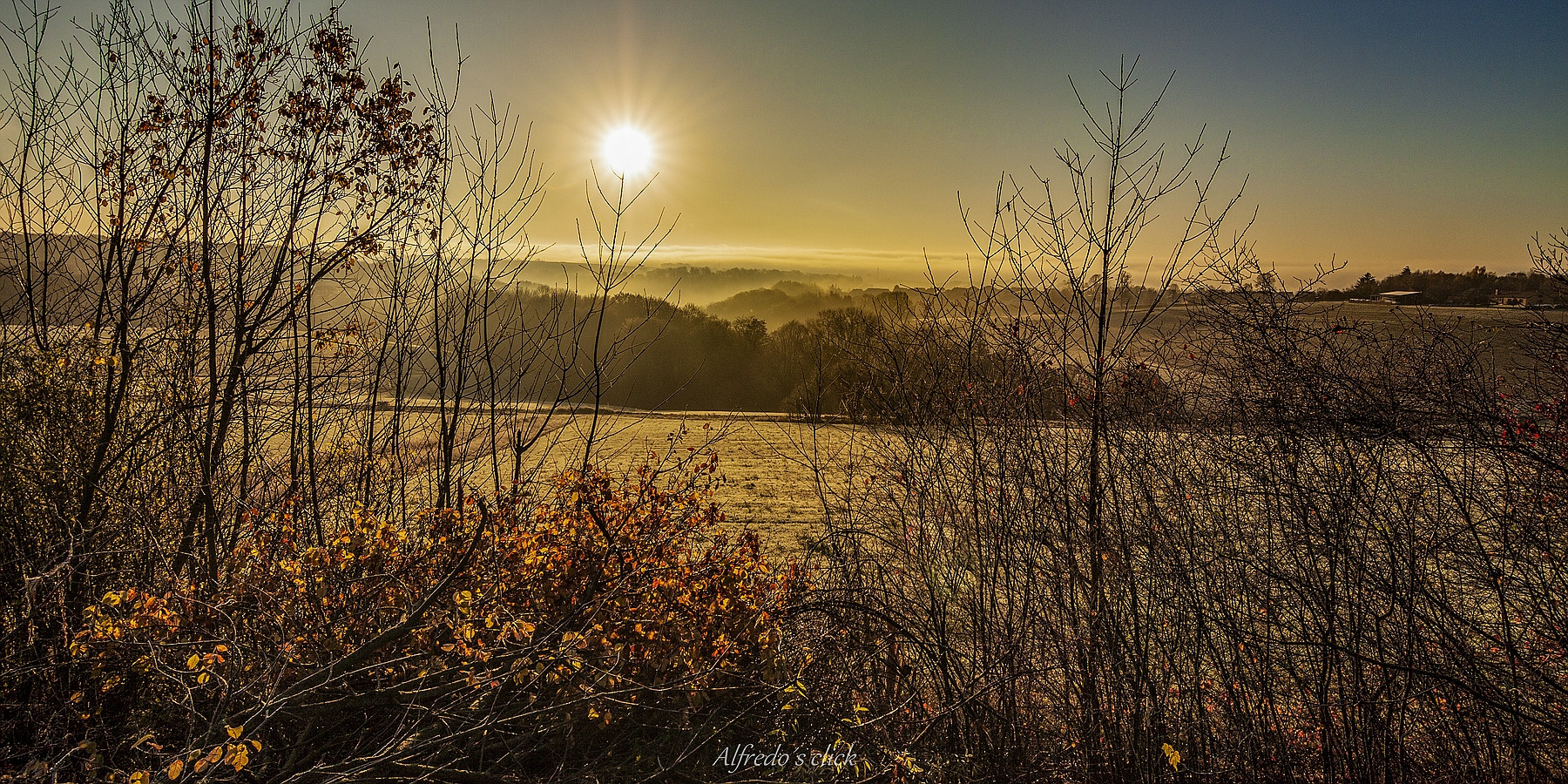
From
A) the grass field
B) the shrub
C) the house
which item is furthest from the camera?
the grass field

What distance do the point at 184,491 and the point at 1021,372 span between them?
469 centimetres

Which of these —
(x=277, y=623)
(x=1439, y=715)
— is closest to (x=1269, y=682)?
(x=1439, y=715)

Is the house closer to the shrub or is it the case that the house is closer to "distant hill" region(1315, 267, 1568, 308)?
"distant hill" region(1315, 267, 1568, 308)

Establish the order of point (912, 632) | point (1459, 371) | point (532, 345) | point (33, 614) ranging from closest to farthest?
point (33, 614) < point (1459, 371) < point (912, 632) < point (532, 345)

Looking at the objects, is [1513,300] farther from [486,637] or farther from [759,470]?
[759,470]

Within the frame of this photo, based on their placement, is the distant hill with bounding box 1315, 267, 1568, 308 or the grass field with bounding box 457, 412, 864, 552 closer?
the distant hill with bounding box 1315, 267, 1568, 308

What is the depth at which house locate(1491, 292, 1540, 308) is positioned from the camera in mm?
4478

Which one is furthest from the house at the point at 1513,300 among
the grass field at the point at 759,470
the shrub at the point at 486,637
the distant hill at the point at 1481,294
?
the shrub at the point at 486,637

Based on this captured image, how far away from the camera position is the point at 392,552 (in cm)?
382

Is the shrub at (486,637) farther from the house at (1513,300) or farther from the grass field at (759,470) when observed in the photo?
the house at (1513,300)

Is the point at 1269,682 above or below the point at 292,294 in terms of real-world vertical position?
below

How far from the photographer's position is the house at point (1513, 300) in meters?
4.48

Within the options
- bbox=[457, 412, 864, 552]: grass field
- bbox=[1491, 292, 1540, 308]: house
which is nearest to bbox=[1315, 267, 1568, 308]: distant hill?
bbox=[1491, 292, 1540, 308]: house

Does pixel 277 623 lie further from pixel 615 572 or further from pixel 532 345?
pixel 532 345
